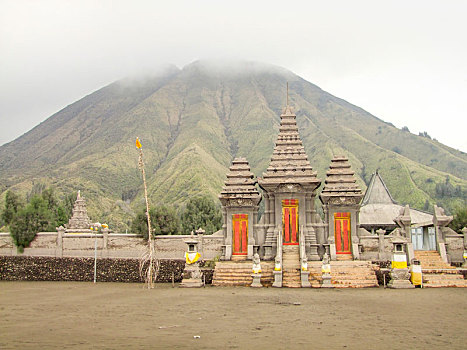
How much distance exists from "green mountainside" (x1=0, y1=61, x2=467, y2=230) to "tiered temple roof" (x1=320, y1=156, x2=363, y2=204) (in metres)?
46.7

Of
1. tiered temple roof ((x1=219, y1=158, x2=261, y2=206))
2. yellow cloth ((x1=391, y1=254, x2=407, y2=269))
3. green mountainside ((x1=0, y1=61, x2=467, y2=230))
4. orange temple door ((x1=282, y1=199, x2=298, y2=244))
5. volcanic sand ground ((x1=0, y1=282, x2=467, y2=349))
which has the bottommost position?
volcanic sand ground ((x1=0, y1=282, x2=467, y2=349))

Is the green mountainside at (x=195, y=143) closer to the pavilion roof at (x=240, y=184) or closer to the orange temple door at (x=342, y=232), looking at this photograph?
the pavilion roof at (x=240, y=184)

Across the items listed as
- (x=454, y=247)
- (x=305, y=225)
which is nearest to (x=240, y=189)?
(x=305, y=225)

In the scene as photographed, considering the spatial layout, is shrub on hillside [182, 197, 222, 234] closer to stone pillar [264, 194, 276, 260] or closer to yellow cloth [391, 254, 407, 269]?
stone pillar [264, 194, 276, 260]

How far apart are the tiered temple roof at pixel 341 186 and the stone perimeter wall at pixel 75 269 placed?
8.29 metres

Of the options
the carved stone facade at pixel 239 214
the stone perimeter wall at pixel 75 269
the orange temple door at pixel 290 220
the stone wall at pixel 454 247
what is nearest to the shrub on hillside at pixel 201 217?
the carved stone facade at pixel 239 214

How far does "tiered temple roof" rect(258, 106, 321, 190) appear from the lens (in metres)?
28.6

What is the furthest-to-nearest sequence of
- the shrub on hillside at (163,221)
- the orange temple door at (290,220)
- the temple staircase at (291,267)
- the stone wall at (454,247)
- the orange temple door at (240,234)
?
1. the shrub on hillside at (163,221)
2. the orange temple door at (290,220)
3. the orange temple door at (240,234)
4. the stone wall at (454,247)
5. the temple staircase at (291,267)

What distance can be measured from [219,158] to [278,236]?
296 feet

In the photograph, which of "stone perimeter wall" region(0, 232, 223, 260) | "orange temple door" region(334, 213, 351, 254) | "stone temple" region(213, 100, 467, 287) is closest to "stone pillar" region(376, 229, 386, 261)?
"stone temple" region(213, 100, 467, 287)

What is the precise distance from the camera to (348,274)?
23.7 meters

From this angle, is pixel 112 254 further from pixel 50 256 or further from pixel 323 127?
pixel 323 127

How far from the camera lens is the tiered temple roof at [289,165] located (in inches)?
1126

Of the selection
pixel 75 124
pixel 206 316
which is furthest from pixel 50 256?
pixel 75 124
